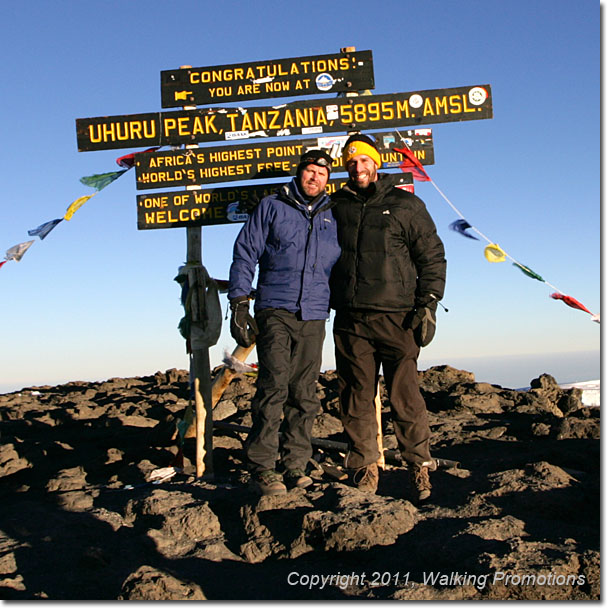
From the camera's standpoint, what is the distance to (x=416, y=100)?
6.25 metres

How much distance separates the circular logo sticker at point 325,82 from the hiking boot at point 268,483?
3.34 meters

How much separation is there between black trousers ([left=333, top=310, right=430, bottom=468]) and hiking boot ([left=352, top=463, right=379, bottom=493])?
4 cm

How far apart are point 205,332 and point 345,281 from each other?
1.65 metres

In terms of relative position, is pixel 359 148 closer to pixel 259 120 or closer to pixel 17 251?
pixel 259 120

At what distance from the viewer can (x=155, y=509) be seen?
14.7 ft

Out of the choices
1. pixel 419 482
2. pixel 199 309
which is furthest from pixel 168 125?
pixel 419 482

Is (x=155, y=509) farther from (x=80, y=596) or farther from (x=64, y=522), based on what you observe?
(x=80, y=596)

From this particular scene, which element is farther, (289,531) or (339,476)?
(339,476)

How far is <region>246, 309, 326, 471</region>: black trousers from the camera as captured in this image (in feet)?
16.0

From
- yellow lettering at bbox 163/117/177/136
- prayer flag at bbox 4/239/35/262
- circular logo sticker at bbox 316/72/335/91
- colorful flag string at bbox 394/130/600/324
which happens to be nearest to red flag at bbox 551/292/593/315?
colorful flag string at bbox 394/130/600/324

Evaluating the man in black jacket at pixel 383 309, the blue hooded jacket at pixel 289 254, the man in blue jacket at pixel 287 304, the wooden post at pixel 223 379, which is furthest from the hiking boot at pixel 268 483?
the wooden post at pixel 223 379

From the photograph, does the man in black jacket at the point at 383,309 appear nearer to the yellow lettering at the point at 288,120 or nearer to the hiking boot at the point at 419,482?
the hiking boot at the point at 419,482

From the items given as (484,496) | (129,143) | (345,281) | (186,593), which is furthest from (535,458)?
(129,143)

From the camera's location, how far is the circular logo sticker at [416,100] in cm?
624
